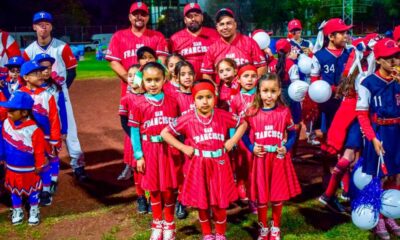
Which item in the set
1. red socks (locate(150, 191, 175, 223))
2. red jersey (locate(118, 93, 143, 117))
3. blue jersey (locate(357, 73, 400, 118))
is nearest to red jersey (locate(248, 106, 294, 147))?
blue jersey (locate(357, 73, 400, 118))

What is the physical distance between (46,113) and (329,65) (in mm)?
3714

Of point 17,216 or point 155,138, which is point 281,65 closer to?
point 155,138

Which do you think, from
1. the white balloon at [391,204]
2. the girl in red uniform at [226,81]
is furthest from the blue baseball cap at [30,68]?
the white balloon at [391,204]

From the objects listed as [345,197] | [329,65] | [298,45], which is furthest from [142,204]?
[298,45]

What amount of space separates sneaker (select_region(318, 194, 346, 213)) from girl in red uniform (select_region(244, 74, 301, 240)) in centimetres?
126

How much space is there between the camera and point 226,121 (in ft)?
14.4

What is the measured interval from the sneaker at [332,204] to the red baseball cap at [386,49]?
6.25 feet

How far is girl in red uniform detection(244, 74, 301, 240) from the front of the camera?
445cm

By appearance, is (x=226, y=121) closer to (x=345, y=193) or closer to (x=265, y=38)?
(x=345, y=193)

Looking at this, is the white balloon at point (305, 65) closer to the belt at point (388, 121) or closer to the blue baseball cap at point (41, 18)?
the belt at point (388, 121)

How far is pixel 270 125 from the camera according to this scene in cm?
448

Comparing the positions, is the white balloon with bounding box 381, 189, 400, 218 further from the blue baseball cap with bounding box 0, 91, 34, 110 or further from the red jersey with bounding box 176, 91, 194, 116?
the blue baseball cap with bounding box 0, 91, 34, 110

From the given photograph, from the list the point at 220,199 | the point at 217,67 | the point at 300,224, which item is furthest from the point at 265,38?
the point at 220,199

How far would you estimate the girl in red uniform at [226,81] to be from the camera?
201 inches
